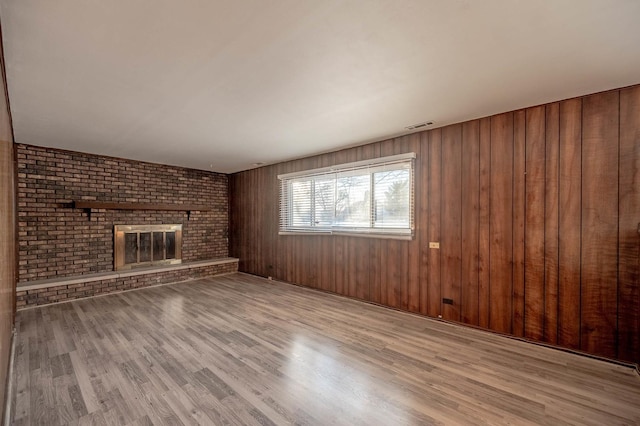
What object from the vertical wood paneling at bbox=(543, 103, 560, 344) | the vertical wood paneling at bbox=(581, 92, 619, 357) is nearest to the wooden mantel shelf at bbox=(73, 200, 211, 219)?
the vertical wood paneling at bbox=(543, 103, 560, 344)

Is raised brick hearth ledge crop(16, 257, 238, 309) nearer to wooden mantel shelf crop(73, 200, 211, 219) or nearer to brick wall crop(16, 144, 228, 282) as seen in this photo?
brick wall crop(16, 144, 228, 282)

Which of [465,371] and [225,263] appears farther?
[225,263]

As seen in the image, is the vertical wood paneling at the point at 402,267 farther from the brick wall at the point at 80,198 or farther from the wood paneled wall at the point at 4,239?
the brick wall at the point at 80,198

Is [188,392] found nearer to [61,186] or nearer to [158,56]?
[158,56]

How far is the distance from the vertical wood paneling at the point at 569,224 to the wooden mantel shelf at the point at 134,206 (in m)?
6.23

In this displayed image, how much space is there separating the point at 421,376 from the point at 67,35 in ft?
11.5

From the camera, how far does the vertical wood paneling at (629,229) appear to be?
7.64 feet

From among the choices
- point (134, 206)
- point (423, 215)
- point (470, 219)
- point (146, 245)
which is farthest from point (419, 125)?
point (146, 245)

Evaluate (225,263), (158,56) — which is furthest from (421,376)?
(225,263)

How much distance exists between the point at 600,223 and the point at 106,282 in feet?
22.1

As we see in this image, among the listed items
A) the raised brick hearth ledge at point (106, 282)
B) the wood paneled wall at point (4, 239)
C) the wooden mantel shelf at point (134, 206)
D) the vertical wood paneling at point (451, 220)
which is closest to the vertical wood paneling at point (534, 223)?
the vertical wood paneling at point (451, 220)

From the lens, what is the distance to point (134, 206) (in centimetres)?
517

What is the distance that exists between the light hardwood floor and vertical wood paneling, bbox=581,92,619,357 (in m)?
0.31

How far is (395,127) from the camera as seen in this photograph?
342cm
